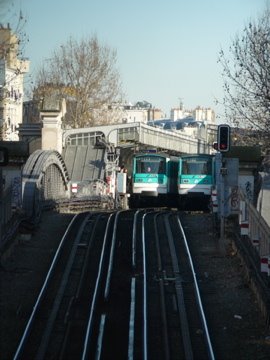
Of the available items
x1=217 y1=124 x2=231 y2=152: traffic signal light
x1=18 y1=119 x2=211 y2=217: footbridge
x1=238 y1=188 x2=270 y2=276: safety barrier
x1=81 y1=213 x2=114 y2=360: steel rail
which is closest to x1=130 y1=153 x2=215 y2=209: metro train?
x1=18 y1=119 x2=211 y2=217: footbridge

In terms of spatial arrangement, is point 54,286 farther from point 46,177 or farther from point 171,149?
point 171,149

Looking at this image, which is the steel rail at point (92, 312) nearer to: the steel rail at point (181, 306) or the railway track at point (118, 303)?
the railway track at point (118, 303)

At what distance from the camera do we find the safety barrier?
1451 centimetres

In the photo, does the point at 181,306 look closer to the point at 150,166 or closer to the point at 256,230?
the point at 256,230

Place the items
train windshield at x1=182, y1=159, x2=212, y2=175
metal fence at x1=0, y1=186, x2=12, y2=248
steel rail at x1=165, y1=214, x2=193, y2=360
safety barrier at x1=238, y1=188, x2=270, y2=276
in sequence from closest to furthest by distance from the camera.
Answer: steel rail at x1=165, y1=214, x2=193, y2=360 < safety barrier at x1=238, y1=188, x2=270, y2=276 < metal fence at x1=0, y1=186, x2=12, y2=248 < train windshield at x1=182, y1=159, x2=212, y2=175

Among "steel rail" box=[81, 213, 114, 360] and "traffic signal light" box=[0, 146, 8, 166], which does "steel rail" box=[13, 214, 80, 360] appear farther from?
"traffic signal light" box=[0, 146, 8, 166]

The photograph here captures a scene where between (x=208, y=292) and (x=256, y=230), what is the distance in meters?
1.67

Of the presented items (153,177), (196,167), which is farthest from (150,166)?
(196,167)

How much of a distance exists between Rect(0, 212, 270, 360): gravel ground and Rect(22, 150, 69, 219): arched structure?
98cm

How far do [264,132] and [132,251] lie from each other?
31.6 ft

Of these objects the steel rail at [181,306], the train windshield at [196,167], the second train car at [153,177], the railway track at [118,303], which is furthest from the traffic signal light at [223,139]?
the second train car at [153,177]

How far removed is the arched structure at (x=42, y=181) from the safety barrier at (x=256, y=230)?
7.60 metres

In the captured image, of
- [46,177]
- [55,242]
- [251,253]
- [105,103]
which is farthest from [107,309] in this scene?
[105,103]

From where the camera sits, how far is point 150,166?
1769 inches
